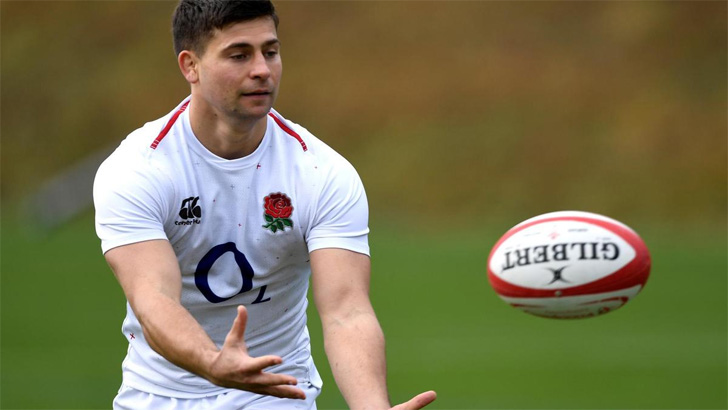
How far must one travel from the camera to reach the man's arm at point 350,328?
4660 mm

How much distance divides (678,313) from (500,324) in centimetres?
234

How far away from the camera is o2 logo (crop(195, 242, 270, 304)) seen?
5102 millimetres

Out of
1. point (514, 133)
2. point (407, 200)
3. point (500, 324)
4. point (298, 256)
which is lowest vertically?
point (298, 256)

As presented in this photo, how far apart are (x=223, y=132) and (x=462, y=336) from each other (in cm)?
960

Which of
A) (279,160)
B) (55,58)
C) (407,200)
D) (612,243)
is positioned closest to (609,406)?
(612,243)

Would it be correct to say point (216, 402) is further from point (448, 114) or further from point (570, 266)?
point (448, 114)

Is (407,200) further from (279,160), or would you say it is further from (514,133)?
(279,160)

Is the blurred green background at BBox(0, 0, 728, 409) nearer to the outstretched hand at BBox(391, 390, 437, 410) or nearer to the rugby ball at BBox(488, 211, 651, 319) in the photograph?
the rugby ball at BBox(488, 211, 651, 319)

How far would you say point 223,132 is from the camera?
507cm

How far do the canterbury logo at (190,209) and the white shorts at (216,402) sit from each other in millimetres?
785

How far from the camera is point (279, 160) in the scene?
5.19 meters

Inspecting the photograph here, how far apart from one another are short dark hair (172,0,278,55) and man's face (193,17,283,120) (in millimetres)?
29

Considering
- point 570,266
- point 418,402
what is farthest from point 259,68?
point 570,266

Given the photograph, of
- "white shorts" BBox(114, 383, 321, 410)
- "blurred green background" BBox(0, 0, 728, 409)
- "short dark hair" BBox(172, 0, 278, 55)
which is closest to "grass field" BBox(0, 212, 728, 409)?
"blurred green background" BBox(0, 0, 728, 409)
